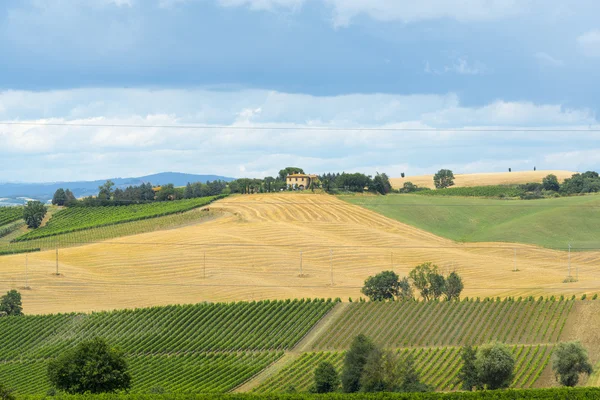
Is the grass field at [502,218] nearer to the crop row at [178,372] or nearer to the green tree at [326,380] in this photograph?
the crop row at [178,372]

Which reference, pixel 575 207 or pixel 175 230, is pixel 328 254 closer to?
pixel 175 230

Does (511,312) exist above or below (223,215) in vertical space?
below

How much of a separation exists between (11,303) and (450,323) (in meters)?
51.2

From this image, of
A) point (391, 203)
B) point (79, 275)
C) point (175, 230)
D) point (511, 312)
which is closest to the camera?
point (511, 312)

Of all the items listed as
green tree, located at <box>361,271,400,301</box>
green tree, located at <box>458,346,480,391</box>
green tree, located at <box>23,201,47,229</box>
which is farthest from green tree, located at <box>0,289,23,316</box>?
green tree, located at <box>23,201,47,229</box>

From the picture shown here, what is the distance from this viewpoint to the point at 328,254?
409ft

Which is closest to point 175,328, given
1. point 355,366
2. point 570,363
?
point 355,366

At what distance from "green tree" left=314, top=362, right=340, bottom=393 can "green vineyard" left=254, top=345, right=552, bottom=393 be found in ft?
6.78

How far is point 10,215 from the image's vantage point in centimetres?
17612

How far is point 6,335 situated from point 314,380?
40132 millimetres

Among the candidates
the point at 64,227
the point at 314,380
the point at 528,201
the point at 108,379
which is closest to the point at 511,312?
the point at 314,380

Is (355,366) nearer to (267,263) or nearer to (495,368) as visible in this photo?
(495,368)

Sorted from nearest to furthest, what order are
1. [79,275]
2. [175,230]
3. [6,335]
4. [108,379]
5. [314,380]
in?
[108,379] → [314,380] → [6,335] → [79,275] → [175,230]

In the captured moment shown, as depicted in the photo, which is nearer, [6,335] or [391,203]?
[6,335]
